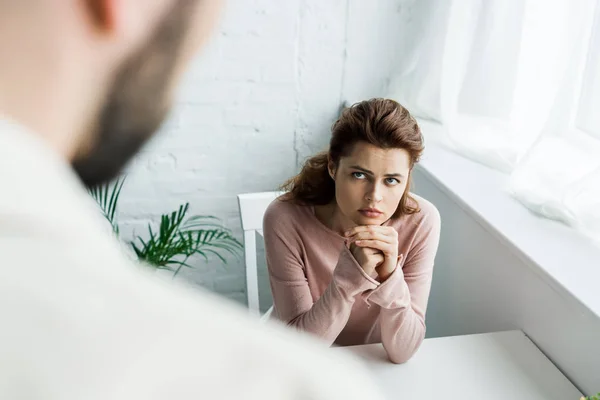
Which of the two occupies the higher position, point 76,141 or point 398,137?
point 76,141

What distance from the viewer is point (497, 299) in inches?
48.4

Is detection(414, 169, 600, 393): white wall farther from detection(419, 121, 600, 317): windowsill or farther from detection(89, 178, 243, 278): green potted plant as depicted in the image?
detection(89, 178, 243, 278): green potted plant

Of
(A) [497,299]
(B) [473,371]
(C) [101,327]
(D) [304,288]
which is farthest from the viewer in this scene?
(A) [497,299]

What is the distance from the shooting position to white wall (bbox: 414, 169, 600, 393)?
3.12ft

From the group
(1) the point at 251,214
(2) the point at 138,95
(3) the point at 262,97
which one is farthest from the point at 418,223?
(2) the point at 138,95

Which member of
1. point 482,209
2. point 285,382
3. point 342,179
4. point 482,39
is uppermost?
point 285,382

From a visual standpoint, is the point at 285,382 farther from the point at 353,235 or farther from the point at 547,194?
the point at 547,194

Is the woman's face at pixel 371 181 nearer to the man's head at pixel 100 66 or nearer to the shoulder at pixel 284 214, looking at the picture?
the shoulder at pixel 284 214

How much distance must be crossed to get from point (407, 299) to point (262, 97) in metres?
0.99

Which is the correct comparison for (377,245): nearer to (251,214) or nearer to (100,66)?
(251,214)

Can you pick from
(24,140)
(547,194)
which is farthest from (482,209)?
(24,140)

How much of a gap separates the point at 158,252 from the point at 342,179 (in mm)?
721

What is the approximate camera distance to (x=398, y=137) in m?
1.03

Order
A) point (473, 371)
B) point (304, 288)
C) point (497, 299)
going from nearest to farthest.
Result: point (473, 371)
point (304, 288)
point (497, 299)
